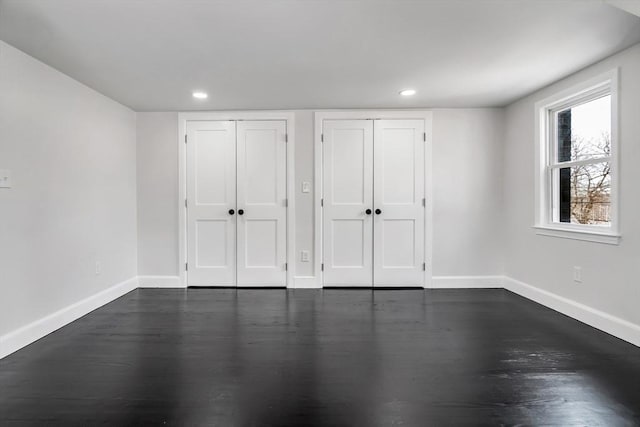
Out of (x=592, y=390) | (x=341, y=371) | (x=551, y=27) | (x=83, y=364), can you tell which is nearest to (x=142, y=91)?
(x=83, y=364)

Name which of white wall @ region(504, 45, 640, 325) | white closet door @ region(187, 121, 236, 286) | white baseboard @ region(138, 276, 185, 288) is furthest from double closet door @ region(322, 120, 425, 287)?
white baseboard @ region(138, 276, 185, 288)

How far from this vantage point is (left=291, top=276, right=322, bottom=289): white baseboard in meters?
3.95

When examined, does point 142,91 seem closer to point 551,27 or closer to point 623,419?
point 551,27

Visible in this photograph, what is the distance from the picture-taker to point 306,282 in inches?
156

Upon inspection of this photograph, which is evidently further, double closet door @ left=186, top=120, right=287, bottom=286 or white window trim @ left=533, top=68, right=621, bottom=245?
double closet door @ left=186, top=120, right=287, bottom=286

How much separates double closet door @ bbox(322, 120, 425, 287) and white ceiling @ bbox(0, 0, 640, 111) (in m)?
0.69

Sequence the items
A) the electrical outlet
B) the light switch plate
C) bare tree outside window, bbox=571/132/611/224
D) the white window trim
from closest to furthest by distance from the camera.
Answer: the light switch plate
the white window trim
bare tree outside window, bbox=571/132/611/224
the electrical outlet

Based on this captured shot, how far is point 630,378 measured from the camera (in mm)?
1896

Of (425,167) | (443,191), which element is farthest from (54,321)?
(443,191)

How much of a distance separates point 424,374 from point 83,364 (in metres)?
2.16

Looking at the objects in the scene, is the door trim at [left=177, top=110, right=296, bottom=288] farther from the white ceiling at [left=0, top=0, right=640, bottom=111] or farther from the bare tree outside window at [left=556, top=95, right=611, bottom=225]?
the bare tree outside window at [left=556, top=95, right=611, bottom=225]

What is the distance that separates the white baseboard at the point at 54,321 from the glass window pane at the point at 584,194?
182 inches

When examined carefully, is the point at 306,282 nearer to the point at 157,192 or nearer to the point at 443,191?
the point at 443,191

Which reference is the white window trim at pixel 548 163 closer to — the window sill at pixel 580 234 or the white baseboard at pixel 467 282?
the window sill at pixel 580 234
